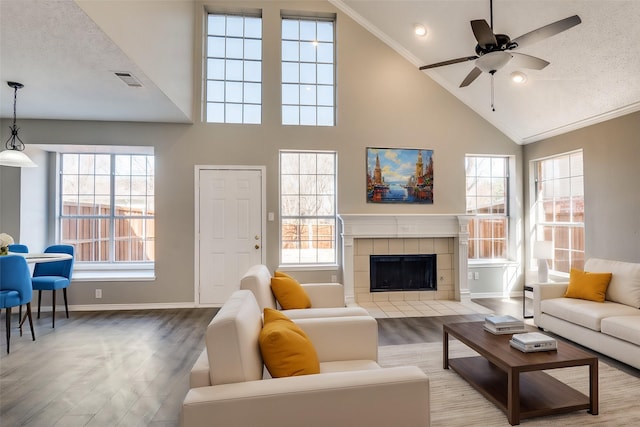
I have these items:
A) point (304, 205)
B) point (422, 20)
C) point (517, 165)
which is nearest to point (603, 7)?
point (422, 20)

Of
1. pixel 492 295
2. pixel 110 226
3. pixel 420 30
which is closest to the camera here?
pixel 420 30

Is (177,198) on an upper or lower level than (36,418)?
upper

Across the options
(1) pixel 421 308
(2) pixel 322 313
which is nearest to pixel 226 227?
(2) pixel 322 313

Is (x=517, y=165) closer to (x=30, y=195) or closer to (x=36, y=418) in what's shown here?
(x=36, y=418)

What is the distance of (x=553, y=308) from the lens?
3.51 metres

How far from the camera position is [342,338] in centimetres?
216

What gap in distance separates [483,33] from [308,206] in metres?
3.23

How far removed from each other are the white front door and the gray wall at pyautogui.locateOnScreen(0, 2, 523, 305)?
0.13m

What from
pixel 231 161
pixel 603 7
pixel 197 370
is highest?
pixel 603 7

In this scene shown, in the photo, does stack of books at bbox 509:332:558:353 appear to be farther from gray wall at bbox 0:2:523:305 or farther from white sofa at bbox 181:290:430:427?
gray wall at bbox 0:2:523:305

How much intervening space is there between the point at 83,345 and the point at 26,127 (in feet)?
10.4

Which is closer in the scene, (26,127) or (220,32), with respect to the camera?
(26,127)

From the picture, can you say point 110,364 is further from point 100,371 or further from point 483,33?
point 483,33

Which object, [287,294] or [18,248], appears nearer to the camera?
[287,294]
